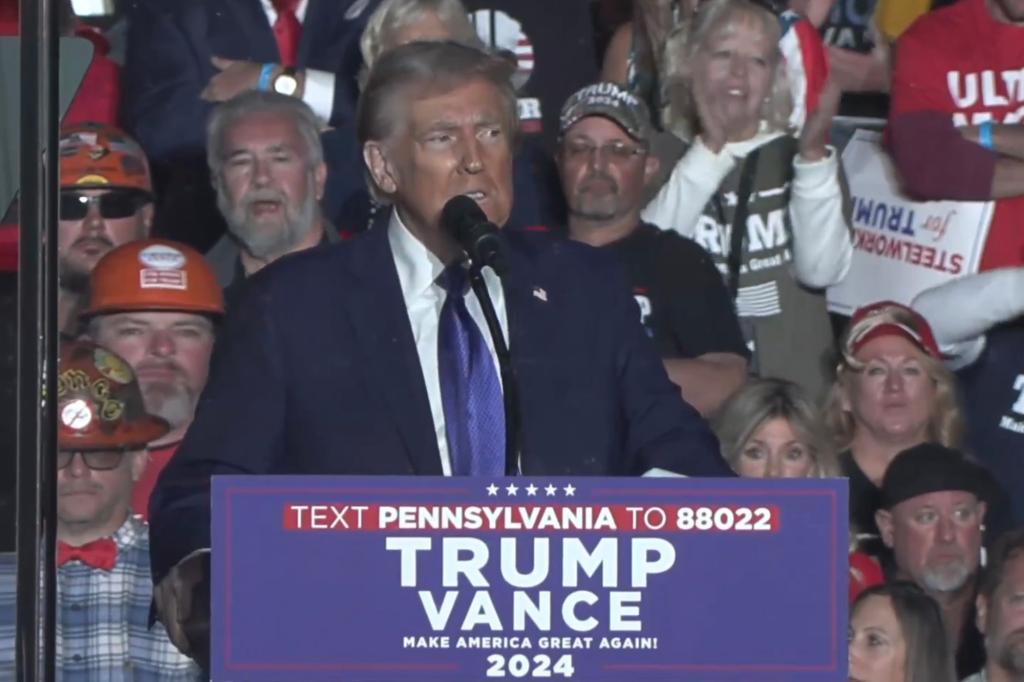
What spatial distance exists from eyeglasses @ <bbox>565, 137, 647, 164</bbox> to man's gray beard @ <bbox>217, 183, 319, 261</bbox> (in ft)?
1.59

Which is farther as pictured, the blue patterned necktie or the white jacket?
the white jacket

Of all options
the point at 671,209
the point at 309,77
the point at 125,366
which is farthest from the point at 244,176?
the point at 671,209

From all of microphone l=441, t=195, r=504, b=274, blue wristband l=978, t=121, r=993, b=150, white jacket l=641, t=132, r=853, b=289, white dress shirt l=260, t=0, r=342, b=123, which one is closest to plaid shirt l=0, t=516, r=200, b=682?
microphone l=441, t=195, r=504, b=274

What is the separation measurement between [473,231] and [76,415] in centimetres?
66

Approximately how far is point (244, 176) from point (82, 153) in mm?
392

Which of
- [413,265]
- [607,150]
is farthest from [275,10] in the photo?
[413,265]

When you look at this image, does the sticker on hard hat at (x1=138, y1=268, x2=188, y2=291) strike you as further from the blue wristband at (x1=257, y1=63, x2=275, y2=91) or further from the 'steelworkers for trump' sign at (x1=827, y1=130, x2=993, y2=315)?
the 'steelworkers for trump' sign at (x1=827, y1=130, x2=993, y2=315)

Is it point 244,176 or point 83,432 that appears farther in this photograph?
point 244,176

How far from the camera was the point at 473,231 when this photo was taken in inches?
92.5

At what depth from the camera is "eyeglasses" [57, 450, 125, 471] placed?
2.65m

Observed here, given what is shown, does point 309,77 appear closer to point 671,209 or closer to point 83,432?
point 671,209

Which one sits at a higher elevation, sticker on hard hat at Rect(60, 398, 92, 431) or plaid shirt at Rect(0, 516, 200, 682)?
sticker on hard hat at Rect(60, 398, 92, 431)

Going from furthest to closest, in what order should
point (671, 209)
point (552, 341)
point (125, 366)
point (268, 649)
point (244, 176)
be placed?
point (671, 209) → point (244, 176) → point (125, 366) → point (552, 341) → point (268, 649)

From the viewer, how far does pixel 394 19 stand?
325cm
